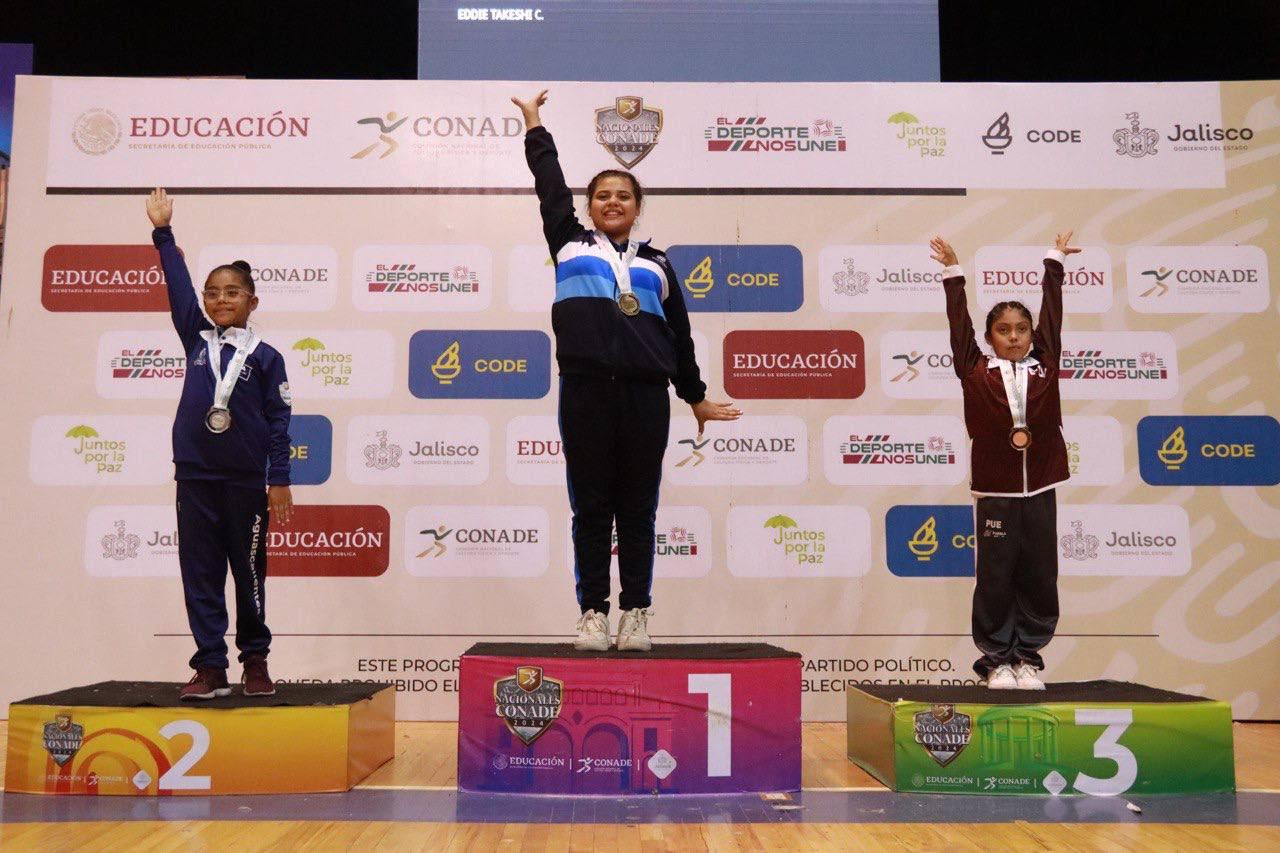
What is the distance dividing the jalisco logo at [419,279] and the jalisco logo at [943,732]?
266cm

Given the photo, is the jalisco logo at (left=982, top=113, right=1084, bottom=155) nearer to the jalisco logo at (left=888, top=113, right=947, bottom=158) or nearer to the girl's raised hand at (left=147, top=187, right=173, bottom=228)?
the jalisco logo at (left=888, top=113, right=947, bottom=158)

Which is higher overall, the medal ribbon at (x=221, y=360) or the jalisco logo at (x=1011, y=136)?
the jalisco logo at (x=1011, y=136)

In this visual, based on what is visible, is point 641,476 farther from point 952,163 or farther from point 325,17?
point 325,17

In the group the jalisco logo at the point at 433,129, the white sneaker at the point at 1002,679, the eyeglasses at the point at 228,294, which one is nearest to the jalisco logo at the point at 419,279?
the jalisco logo at the point at 433,129

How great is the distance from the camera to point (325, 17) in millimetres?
5293

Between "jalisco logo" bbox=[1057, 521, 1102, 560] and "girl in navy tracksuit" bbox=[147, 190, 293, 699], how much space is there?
10.4 ft

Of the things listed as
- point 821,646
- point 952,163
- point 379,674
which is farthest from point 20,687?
point 952,163

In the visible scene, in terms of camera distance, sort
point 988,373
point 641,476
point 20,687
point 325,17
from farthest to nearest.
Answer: point 325,17 → point 20,687 → point 988,373 → point 641,476

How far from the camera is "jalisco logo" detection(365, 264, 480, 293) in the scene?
4.36 metres

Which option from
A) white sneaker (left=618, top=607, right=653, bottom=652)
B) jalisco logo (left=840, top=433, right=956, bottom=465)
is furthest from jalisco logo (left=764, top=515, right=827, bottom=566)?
white sneaker (left=618, top=607, right=653, bottom=652)

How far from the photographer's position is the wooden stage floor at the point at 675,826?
217 cm

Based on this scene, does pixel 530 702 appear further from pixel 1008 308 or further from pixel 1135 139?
pixel 1135 139

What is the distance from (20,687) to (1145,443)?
4.90 meters

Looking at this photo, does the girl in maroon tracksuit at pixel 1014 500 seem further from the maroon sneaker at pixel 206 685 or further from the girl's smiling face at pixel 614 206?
the maroon sneaker at pixel 206 685
